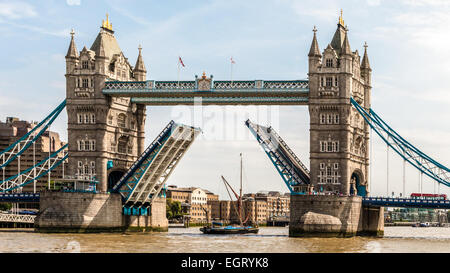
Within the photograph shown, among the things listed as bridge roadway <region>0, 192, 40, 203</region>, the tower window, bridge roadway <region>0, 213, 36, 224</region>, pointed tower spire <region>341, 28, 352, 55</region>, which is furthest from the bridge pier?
bridge roadway <region>0, 213, 36, 224</region>

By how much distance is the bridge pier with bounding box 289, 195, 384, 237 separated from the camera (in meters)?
75.6

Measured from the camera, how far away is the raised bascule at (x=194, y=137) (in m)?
78.1

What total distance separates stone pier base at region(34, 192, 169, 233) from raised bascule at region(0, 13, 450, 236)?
10cm

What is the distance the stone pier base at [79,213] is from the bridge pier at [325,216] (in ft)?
62.7

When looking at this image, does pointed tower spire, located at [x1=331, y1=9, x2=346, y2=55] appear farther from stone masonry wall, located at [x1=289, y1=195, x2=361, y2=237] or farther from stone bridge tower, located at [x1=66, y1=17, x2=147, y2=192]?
stone bridge tower, located at [x1=66, y1=17, x2=147, y2=192]

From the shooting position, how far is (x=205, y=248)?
6003cm

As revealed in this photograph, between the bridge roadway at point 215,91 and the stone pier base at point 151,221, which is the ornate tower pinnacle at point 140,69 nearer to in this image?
the bridge roadway at point 215,91

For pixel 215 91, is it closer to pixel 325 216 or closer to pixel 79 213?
pixel 325 216

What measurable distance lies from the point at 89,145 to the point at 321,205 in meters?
26.3

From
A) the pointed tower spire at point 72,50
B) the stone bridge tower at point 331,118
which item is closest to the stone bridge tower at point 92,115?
the pointed tower spire at point 72,50

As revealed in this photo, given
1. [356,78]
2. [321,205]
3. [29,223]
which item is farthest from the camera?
[29,223]

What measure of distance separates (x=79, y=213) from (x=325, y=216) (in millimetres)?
24884
